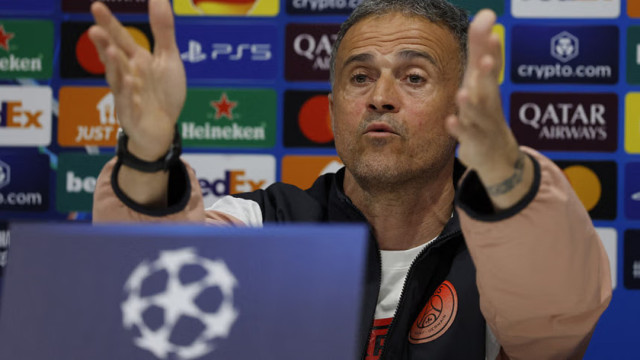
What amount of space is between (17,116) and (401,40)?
1.17 metres

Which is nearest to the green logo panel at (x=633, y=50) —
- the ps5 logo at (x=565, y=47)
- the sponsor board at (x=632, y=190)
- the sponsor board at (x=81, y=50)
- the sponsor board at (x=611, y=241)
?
the ps5 logo at (x=565, y=47)

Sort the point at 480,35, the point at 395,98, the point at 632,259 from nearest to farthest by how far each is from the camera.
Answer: the point at 480,35 → the point at 395,98 → the point at 632,259

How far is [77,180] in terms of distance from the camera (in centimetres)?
181

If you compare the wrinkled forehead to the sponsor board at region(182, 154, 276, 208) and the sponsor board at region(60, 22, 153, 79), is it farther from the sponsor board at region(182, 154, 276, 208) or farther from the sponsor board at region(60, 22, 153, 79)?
the sponsor board at region(60, 22, 153, 79)

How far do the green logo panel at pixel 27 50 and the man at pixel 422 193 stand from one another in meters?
0.94

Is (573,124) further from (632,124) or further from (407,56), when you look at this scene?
(407,56)

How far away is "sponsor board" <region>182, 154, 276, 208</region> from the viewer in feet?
5.85

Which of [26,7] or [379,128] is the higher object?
[26,7]

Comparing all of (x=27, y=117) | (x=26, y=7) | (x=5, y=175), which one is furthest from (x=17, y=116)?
(x=26, y=7)

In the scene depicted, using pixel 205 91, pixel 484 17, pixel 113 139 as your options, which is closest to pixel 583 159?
pixel 205 91

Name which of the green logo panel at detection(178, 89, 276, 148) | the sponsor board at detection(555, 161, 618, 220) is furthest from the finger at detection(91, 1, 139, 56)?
the sponsor board at detection(555, 161, 618, 220)

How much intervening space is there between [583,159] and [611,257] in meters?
0.26

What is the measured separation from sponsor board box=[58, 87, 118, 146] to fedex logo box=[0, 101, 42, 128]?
69 mm

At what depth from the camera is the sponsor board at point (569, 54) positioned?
5.69 feet
